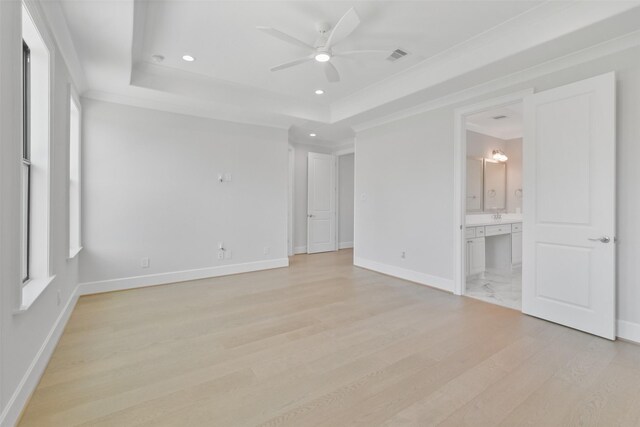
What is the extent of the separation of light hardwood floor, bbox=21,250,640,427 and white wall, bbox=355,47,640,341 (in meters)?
0.75

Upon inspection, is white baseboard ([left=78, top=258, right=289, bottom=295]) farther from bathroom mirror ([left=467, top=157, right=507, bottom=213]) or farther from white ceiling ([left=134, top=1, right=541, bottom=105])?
bathroom mirror ([left=467, top=157, right=507, bottom=213])

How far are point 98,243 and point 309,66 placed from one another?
11.6 ft

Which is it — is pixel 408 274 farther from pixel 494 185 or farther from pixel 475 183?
pixel 494 185

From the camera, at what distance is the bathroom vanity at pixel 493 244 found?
440 cm

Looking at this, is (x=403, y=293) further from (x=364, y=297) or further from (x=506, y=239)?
(x=506, y=239)

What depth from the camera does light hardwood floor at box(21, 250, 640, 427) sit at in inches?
65.8

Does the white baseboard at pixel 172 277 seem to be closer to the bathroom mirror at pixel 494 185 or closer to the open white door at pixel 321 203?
the open white door at pixel 321 203

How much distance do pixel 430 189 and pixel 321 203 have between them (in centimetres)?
320

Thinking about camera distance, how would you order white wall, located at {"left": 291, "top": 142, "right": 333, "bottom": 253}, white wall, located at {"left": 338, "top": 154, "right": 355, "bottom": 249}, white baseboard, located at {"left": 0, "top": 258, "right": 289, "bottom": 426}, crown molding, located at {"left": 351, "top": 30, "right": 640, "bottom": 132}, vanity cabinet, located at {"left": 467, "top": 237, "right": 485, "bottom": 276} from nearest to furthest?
white baseboard, located at {"left": 0, "top": 258, "right": 289, "bottom": 426} → crown molding, located at {"left": 351, "top": 30, "right": 640, "bottom": 132} → vanity cabinet, located at {"left": 467, "top": 237, "right": 485, "bottom": 276} → white wall, located at {"left": 291, "top": 142, "right": 333, "bottom": 253} → white wall, located at {"left": 338, "top": 154, "right": 355, "bottom": 249}

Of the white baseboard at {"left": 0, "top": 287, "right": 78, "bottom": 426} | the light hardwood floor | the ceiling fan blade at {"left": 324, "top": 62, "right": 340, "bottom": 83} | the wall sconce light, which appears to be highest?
the ceiling fan blade at {"left": 324, "top": 62, "right": 340, "bottom": 83}

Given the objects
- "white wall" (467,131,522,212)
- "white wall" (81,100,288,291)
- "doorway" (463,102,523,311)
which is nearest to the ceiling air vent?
"doorway" (463,102,523,311)

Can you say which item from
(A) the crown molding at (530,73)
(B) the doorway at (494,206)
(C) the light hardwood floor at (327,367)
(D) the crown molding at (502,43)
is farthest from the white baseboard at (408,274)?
→ (D) the crown molding at (502,43)

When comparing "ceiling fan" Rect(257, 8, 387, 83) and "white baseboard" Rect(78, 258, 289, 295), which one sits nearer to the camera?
"ceiling fan" Rect(257, 8, 387, 83)

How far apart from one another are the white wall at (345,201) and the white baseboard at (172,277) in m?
2.60
